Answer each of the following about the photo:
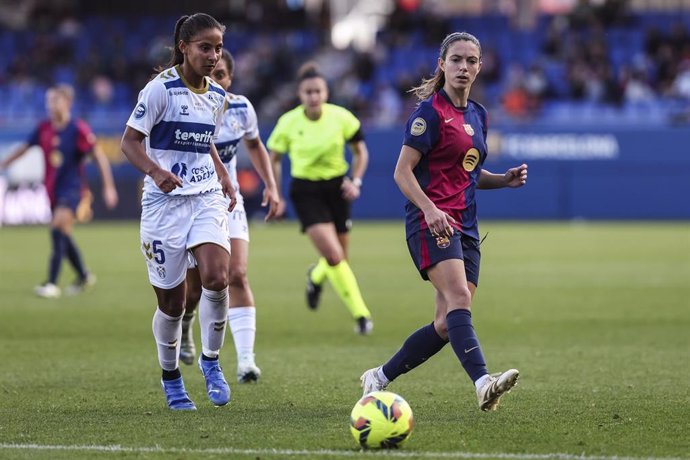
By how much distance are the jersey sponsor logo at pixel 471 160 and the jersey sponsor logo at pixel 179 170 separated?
167 cm

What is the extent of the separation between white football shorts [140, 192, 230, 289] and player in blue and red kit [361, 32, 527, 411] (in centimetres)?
121

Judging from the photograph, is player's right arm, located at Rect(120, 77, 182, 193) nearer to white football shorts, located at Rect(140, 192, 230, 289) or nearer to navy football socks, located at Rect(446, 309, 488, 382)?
white football shorts, located at Rect(140, 192, 230, 289)

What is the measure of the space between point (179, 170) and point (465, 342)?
6.52 ft

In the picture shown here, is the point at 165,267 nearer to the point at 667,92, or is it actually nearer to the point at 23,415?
the point at 23,415

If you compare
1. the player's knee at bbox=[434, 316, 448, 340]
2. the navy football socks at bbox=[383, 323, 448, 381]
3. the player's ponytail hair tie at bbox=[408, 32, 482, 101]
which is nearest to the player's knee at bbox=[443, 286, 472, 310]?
the player's knee at bbox=[434, 316, 448, 340]

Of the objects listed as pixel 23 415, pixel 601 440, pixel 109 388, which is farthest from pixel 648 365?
pixel 23 415

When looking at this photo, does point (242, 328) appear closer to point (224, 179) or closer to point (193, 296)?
point (193, 296)

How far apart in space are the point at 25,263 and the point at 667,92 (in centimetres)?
1833

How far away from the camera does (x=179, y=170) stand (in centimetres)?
733

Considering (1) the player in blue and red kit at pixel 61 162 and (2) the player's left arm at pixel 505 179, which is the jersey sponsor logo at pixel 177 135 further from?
(1) the player in blue and red kit at pixel 61 162

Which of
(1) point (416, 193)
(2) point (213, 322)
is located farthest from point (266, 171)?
(1) point (416, 193)

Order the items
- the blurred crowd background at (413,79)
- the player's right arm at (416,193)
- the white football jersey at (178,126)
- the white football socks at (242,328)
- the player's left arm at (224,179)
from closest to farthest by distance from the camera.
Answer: the player's right arm at (416,193)
the white football jersey at (178,126)
the player's left arm at (224,179)
the white football socks at (242,328)
the blurred crowd background at (413,79)

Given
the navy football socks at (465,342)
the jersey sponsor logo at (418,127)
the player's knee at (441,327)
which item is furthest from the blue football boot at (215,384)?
A: the jersey sponsor logo at (418,127)

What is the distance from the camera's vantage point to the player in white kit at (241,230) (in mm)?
8789
